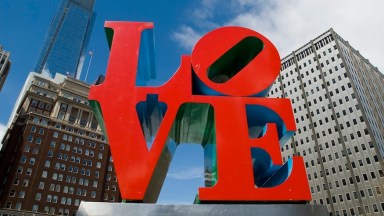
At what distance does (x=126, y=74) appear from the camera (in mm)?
10516

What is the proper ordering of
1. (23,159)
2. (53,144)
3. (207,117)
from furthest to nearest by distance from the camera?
(53,144) → (23,159) → (207,117)

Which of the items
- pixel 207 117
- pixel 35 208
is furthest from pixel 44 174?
pixel 207 117

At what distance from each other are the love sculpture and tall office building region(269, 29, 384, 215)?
63710mm

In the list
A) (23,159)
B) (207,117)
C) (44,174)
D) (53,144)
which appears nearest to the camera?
(207,117)

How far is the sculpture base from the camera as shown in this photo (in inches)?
315

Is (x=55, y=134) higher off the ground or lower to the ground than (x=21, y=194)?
higher

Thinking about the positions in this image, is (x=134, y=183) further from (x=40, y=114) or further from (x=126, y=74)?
(x=40, y=114)

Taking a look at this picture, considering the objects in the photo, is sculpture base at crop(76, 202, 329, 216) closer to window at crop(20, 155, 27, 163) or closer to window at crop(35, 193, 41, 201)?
window at crop(35, 193, 41, 201)

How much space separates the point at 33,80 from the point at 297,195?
102 m

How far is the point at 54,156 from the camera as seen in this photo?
77.8 metres

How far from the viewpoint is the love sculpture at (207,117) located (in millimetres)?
8820

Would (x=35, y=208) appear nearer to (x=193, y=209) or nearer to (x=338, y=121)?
(x=193, y=209)

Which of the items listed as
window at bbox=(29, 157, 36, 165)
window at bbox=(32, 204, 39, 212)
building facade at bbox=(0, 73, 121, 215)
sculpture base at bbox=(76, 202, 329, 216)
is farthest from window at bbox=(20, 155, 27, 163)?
sculpture base at bbox=(76, 202, 329, 216)

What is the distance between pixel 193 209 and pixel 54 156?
258ft
